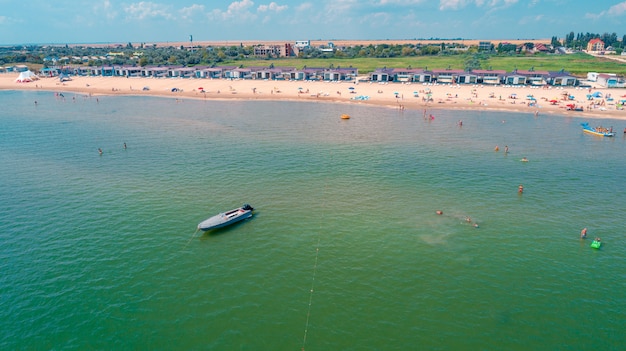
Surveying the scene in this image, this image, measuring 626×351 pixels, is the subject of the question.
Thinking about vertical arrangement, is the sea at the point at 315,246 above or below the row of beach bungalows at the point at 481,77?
below

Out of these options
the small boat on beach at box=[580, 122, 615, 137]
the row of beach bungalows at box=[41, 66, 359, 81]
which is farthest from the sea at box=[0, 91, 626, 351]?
the row of beach bungalows at box=[41, 66, 359, 81]

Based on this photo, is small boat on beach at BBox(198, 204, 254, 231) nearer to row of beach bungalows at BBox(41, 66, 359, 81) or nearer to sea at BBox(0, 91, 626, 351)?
sea at BBox(0, 91, 626, 351)

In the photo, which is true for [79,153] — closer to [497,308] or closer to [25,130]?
[25,130]

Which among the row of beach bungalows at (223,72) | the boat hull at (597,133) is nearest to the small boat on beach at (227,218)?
the boat hull at (597,133)

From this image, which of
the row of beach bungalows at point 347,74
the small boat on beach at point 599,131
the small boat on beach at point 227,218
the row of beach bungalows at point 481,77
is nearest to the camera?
the small boat on beach at point 227,218

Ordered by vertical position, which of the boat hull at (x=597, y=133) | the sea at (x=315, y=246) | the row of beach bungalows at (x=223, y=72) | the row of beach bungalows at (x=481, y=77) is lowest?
the sea at (x=315, y=246)

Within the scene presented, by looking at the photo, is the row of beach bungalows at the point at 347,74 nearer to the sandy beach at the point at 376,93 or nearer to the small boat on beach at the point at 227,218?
the sandy beach at the point at 376,93

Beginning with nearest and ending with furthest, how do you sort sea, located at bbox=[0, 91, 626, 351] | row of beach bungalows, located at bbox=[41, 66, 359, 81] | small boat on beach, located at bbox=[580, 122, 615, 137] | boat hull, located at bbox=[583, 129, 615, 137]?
1. sea, located at bbox=[0, 91, 626, 351]
2. boat hull, located at bbox=[583, 129, 615, 137]
3. small boat on beach, located at bbox=[580, 122, 615, 137]
4. row of beach bungalows, located at bbox=[41, 66, 359, 81]
